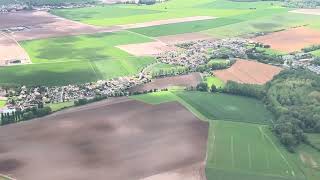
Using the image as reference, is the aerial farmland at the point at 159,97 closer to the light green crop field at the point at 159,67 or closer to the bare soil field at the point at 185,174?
the bare soil field at the point at 185,174

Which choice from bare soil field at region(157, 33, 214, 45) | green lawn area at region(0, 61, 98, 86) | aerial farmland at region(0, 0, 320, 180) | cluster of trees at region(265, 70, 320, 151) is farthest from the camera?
bare soil field at region(157, 33, 214, 45)

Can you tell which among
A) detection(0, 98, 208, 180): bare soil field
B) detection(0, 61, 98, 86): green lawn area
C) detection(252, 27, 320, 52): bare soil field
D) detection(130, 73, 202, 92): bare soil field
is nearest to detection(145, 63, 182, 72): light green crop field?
detection(130, 73, 202, 92): bare soil field

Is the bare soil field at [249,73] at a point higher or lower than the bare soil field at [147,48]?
lower

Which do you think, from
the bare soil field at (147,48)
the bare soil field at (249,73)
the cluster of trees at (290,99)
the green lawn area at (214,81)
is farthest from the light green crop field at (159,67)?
the cluster of trees at (290,99)

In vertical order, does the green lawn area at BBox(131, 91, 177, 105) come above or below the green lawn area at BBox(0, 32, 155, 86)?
below

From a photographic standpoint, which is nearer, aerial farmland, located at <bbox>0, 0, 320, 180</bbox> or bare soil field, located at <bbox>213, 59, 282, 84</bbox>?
aerial farmland, located at <bbox>0, 0, 320, 180</bbox>

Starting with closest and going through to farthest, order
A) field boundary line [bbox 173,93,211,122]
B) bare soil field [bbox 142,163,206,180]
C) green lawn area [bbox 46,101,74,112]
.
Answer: bare soil field [bbox 142,163,206,180] → field boundary line [bbox 173,93,211,122] → green lawn area [bbox 46,101,74,112]

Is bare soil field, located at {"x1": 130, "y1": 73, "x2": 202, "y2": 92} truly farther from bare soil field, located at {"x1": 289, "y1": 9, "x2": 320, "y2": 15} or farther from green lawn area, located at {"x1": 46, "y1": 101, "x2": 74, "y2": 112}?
bare soil field, located at {"x1": 289, "y1": 9, "x2": 320, "y2": 15}

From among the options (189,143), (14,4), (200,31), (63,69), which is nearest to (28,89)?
(63,69)
